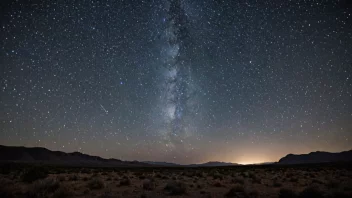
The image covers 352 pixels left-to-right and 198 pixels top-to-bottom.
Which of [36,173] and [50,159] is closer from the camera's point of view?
[36,173]

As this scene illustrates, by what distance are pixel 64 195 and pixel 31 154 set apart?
20799 cm

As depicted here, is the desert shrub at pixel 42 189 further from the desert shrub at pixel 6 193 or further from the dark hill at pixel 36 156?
the dark hill at pixel 36 156

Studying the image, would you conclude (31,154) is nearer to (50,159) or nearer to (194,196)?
(50,159)

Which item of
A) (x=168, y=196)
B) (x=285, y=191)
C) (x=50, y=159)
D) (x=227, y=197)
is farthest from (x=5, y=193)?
(x=50, y=159)

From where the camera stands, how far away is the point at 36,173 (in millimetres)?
16156

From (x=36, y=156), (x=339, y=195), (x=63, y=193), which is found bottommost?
(x=63, y=193)

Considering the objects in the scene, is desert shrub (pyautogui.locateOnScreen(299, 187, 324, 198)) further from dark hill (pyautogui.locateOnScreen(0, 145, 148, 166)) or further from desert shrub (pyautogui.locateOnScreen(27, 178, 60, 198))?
dark hill (pyautogui.locateOnScreen(0, 145, 148, 166))

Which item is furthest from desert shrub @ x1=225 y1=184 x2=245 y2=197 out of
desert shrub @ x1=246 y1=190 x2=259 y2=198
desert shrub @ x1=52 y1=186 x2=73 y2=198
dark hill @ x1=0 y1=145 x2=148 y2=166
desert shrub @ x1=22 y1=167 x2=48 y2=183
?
dark hill @ x1=0 y1=145 x2=148 y2=166

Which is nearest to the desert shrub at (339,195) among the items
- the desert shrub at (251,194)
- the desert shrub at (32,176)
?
the desert shrub at (251,194)

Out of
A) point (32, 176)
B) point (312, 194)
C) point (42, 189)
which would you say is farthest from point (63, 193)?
point (312, 194)

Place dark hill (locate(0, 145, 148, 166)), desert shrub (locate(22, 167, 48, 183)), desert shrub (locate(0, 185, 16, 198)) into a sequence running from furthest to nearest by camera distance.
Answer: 1. dark hill (locate(0, 145, 148, 166))
2. desert shrub (locate(22, 167, 48, 183))
3. desert shrub (locate(0, 185, 16, 198))

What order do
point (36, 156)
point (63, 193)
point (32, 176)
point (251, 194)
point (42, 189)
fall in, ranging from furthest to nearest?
point (36, 156)
point (32, 176)
point (251, 194)
point (42, 189)
point (63, 193)

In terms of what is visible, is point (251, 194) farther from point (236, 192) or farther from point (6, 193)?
point (6, 193)

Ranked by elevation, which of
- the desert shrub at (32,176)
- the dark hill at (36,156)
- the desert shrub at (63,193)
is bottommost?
the desert shrub at (63,193)
